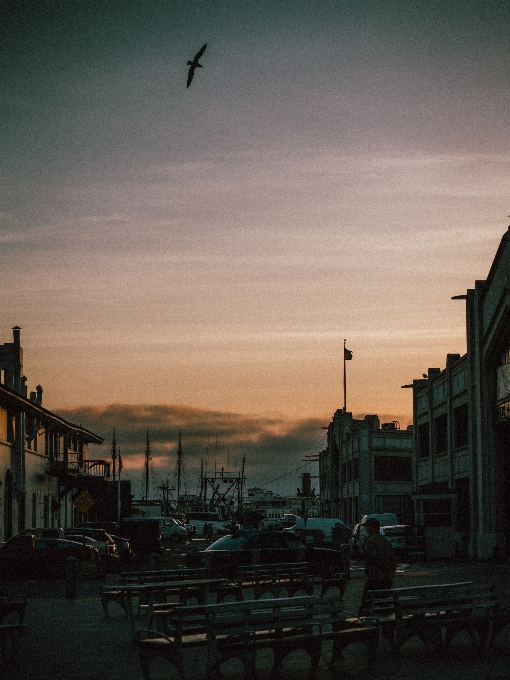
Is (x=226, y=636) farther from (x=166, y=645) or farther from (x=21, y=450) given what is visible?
(x=21, y=450)

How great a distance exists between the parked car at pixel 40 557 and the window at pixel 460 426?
72.4 ft

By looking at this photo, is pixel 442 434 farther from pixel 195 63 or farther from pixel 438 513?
pixel 195 63

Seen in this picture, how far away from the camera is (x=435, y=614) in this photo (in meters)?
14.7

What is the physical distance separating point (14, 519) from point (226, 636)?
136 ft

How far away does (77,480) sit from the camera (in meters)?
64.4

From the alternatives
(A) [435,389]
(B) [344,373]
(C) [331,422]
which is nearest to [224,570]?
(A) [435,389]

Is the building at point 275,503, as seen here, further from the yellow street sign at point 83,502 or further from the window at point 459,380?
the yellow street sign at point 83,502

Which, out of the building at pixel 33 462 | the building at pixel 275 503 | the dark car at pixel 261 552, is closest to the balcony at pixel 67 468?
the building at pixel 33 462

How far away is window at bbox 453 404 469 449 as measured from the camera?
51.5 meters

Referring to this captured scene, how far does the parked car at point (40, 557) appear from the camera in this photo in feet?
119

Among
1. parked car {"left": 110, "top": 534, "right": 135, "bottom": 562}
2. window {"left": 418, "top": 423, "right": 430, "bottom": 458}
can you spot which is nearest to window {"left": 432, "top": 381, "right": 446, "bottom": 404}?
window {"left": 418, "top": 423, "right": 430, "bottom": 458}

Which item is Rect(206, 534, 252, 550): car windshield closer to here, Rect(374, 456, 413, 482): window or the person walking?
the person walking

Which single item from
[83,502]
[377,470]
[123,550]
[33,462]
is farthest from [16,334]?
[377,470]

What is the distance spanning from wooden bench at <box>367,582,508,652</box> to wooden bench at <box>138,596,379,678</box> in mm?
741
